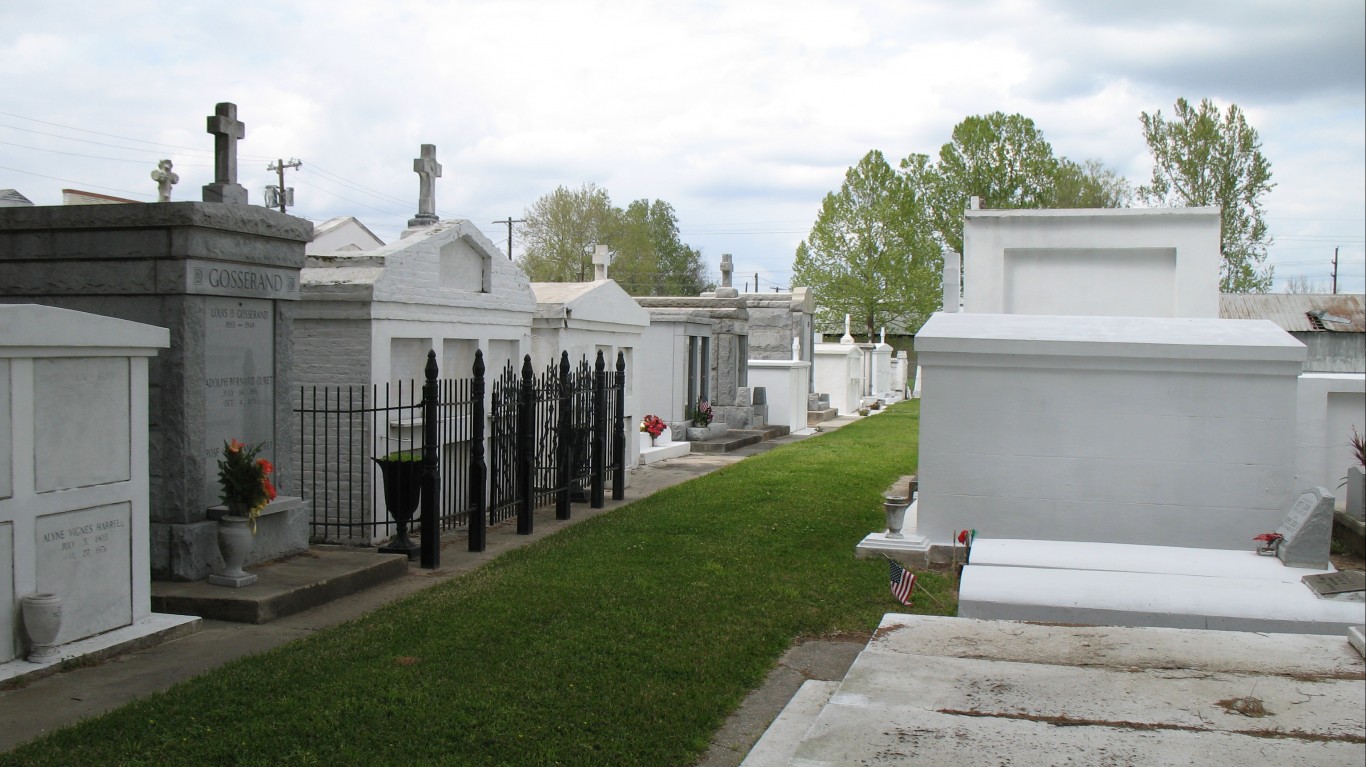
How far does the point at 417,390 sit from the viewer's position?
34.9 ft

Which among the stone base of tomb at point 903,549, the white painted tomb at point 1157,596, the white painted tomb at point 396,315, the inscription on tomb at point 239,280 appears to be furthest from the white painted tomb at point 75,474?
the stone base of tomb at point 903,549

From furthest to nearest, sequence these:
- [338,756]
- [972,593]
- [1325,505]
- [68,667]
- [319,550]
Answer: [319,550] < [68,667] < [1325,505] < [338,756] < [972,593]

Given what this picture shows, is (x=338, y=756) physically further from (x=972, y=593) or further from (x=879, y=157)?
(x=879, y=157)

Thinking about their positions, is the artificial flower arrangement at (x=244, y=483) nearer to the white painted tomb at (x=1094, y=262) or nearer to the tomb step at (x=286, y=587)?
the tomb step at (x=286, y=587)

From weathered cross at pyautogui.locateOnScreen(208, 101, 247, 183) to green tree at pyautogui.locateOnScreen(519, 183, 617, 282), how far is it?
4375 centimetres

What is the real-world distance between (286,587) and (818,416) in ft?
70.4

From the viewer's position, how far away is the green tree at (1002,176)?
164 ft

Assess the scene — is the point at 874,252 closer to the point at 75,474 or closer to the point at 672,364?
the point at 672,364

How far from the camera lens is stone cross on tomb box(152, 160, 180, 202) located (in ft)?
32.1

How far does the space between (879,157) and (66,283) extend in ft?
149

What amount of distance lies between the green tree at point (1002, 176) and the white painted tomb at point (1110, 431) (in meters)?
42.9

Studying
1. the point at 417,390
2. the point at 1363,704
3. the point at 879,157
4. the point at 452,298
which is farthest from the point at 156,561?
the point at 879,157

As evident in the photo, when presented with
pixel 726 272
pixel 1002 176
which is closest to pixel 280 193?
pixel 726 272

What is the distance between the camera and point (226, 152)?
26.8 feet
